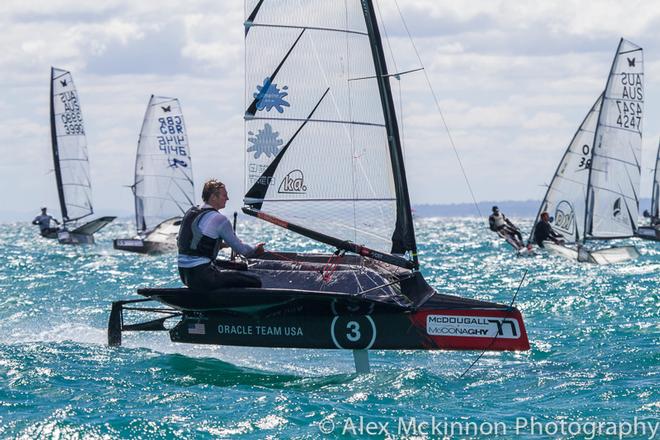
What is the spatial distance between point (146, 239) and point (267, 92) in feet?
68.4

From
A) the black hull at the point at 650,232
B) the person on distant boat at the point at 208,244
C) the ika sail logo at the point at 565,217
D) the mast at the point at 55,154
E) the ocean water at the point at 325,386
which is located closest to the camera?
the ocean water at the point at 325,386

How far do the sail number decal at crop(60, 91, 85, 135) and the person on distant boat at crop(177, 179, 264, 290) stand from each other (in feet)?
83.9

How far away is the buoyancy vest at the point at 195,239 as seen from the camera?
9.32 m

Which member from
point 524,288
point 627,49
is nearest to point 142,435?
point 524,288

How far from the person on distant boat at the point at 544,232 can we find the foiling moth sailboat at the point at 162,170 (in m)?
10.7

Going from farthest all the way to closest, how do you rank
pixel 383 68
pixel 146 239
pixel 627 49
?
pixel 146 239 → pixel 627 49 → pixel 383 68

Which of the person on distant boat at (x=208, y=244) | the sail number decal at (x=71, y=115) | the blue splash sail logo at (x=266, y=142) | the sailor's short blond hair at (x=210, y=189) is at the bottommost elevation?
the person on distant boat at (x=208, y=244)

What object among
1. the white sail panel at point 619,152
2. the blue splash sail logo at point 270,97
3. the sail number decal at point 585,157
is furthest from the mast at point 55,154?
the blue splash sail logo at point 270,97

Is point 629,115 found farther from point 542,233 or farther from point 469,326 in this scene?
point 469,326

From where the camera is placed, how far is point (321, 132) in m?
10.4

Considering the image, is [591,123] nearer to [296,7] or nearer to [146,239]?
[146,239]

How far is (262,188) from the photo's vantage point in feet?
34.1

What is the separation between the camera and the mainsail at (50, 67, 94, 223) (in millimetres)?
33656

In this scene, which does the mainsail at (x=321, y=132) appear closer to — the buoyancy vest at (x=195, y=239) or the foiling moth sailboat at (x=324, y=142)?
the foiling moth sailboat at (x=324, y=142)
